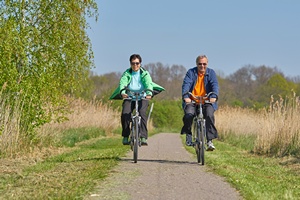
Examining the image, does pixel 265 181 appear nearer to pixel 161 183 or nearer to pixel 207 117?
pixel 161 183

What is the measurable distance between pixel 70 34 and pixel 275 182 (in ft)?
24.6

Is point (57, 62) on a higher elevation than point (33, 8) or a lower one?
lower

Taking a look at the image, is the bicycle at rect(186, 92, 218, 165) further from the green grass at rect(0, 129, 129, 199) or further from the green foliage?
the green foliage

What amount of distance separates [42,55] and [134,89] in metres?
4.04

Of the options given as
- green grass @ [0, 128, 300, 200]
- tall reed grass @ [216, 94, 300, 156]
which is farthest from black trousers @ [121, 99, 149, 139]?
tall reed grass @ [216, 94, 300, 156]

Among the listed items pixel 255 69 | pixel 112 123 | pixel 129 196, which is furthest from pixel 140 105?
pixel 255 69

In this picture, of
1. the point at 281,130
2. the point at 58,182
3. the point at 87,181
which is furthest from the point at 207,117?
the point at 281,130

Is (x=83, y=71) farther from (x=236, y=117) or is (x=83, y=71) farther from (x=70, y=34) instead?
(x=236, y=117)

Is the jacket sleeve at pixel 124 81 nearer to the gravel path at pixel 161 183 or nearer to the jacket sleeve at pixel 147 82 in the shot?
the jacket sleeve at pixel 147 82

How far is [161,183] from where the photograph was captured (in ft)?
24.6

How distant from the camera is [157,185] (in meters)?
7.32

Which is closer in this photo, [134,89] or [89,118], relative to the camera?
[134,89]

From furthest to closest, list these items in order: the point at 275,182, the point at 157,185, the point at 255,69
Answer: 1. the point at 255,69
2. the point at 275,182
3. the point at 157,185

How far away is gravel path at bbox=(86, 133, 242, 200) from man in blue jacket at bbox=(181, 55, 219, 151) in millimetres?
862
